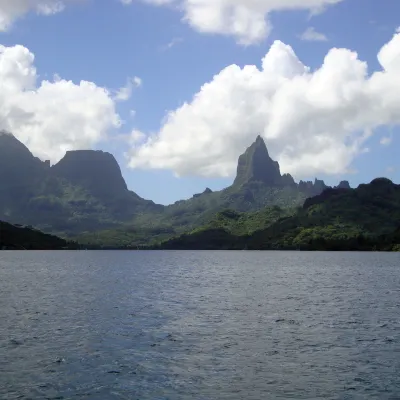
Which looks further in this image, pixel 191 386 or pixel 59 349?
pixel 59 349

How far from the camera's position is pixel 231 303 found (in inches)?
3974

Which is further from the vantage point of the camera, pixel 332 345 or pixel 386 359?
pixel 332 345

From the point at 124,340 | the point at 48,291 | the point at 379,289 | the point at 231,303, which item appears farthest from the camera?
the point at 379,289

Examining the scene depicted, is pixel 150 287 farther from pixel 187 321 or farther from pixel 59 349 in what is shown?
pixel 59 349

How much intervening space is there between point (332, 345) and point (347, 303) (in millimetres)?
45184

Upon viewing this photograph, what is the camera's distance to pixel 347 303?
333ft

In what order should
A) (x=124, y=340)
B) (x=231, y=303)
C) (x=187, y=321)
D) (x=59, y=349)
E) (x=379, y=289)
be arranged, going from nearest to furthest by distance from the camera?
(x=59, y=349) → (x=124, y=340) → (x=187, y=321) → (x=231, y=303) → (x=379, y=289)

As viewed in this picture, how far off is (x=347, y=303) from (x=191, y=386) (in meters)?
67.1

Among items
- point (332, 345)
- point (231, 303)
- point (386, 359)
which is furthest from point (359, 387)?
point (231, 303)

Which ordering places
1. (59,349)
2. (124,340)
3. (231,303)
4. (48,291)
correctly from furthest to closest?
(48,291), (231,303), (124,340), (59,349)

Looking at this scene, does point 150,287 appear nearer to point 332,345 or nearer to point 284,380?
point 332,345

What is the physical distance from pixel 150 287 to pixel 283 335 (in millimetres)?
79207

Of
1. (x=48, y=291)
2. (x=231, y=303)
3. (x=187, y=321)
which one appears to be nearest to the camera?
(x=187, y=321)

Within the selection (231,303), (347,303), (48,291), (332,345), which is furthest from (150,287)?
(332,345)
